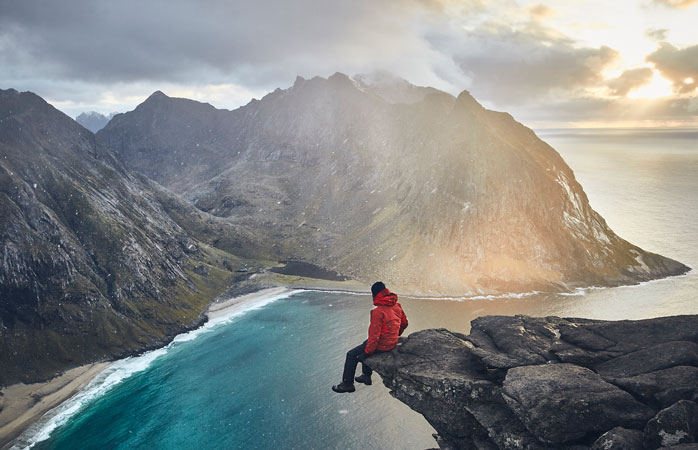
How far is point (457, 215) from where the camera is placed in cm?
17862

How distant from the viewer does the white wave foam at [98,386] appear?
8200 cm

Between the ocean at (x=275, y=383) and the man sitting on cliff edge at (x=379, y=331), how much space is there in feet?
154

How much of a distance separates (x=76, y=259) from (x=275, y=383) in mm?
86243

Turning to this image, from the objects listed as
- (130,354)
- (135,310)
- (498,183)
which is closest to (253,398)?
(130,354)

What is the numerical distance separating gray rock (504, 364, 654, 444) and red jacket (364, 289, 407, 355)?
8090 millimetres

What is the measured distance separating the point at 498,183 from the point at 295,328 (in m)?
114

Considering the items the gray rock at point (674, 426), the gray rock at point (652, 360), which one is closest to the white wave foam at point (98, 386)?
the gray rock at point (652, 360)

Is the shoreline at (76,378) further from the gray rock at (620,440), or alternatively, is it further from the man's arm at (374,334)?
the gray rock at (620,440)

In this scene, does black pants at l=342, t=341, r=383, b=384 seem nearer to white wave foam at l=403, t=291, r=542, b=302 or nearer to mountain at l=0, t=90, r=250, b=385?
mountain at l=0, t=90, r=250, b=385

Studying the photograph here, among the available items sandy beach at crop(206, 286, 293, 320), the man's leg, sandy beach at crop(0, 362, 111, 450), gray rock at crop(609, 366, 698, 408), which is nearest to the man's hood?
the man's leg

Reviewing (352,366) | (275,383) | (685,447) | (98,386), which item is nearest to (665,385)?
(685,447)

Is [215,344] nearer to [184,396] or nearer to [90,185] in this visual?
[184,396]

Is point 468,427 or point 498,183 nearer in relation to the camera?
point 468,427

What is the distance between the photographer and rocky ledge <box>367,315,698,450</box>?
62.2ft
